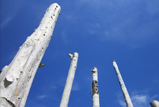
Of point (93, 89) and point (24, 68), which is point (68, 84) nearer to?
point (93, 89)

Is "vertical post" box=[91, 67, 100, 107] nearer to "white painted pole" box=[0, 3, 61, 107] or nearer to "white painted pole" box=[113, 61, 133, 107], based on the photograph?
"white painted pole" box=[113, 61, 133, 107]

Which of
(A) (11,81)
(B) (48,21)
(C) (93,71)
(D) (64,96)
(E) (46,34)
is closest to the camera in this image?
(A) (11,81)

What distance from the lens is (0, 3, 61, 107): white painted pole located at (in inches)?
54.1

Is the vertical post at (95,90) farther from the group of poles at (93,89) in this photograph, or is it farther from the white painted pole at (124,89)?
the white painted pole at (124,89)

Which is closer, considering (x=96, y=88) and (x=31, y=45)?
(x=31, y=45)

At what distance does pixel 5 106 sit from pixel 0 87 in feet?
0.73

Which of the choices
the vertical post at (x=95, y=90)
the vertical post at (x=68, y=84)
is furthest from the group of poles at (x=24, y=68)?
the vertical post at (x=95, y=90)

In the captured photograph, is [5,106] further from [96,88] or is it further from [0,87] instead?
[96,88]

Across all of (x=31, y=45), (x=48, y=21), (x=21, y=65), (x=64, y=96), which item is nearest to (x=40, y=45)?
(x=31, y=45)

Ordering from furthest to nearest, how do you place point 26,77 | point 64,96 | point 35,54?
point 64,96, point 35,54, point 26,77

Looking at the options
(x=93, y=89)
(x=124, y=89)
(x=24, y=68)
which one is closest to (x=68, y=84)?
(x=93, y=89)

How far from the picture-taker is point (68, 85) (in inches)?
265

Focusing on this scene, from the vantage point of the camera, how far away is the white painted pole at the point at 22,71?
137 cm

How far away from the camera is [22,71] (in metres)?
1.59
